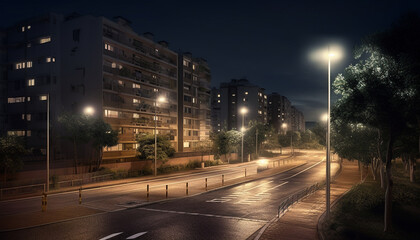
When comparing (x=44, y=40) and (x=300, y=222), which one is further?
(x=44, y=40)

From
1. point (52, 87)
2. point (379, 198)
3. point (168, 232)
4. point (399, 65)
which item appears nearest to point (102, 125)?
point (52, 87)

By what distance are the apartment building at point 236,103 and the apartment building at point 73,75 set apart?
85599mm

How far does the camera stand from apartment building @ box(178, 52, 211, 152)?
6769 centimetres

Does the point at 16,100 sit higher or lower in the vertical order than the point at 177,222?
higher

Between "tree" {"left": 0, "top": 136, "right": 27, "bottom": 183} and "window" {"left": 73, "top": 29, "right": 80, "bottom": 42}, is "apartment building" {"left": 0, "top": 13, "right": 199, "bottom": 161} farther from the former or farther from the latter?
"tree" {"left": 0, "top": 136, "right": 27, "bottom": 183}

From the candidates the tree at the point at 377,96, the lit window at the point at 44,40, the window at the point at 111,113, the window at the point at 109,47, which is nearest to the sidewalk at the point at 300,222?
the tree at the point at 377,96

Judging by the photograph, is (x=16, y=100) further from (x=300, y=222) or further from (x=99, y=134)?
(x=300, y=222)

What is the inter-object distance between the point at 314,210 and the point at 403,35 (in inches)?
386

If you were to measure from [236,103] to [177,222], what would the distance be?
125699mm

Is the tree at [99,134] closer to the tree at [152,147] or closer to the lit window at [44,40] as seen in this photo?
the tree at [152,147]

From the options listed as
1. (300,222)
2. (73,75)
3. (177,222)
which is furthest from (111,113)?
(300,222)

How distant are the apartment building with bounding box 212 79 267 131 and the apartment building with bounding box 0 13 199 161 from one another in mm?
85599

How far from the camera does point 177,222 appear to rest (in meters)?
15.1

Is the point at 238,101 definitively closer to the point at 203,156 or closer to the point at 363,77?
the point at 203,156
